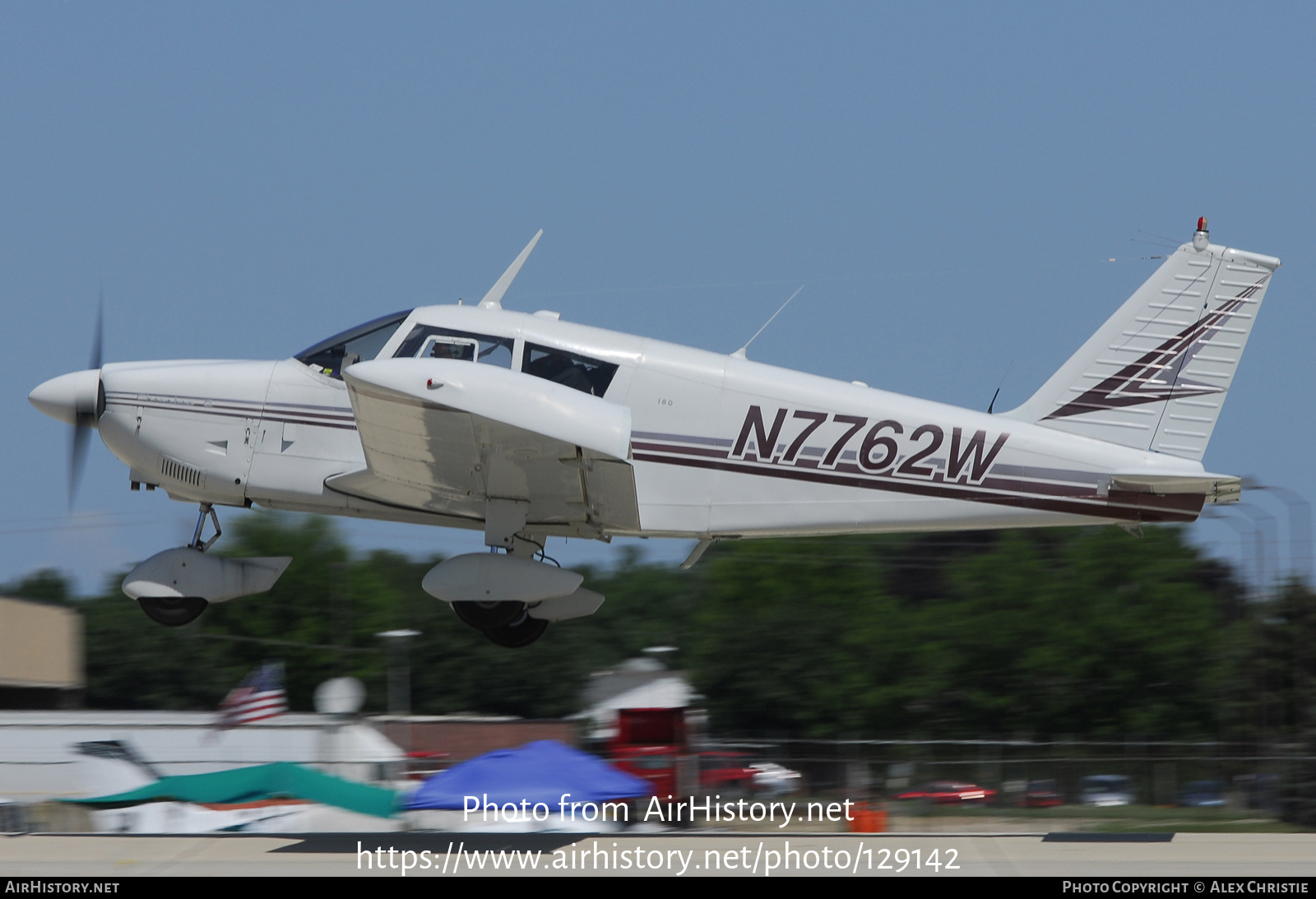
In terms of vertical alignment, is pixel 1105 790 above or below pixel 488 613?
above

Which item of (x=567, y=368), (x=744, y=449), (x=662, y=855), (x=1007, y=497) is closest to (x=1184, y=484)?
(x=1007, y=497)

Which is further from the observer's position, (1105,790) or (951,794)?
(1105,790)

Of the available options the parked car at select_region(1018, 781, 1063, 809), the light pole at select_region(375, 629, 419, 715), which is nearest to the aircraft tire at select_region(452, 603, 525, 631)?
the parked car at select_region(1018, 781, 1063, 809)

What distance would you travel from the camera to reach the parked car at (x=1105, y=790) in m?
17.8

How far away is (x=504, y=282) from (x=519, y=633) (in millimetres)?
2813

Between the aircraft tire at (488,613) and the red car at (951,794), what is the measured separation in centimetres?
829

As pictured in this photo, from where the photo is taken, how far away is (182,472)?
10.7 meters

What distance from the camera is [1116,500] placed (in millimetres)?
10250

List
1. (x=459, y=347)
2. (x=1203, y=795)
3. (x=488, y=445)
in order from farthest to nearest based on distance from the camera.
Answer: (x=1203, y=795) → (x=459, y=347) → (x=488, y=445)

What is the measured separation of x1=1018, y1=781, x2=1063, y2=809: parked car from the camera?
17828 millimetres

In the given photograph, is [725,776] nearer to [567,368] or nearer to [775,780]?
[775,780]

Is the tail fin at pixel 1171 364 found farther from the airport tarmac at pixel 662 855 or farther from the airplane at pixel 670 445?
the airport tarmac at pixel 662 855
